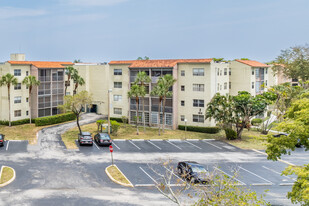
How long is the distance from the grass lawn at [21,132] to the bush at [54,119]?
4.06ft

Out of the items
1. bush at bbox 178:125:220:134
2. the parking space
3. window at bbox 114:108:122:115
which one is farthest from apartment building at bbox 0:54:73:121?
bush at bbox 178:125:220:134

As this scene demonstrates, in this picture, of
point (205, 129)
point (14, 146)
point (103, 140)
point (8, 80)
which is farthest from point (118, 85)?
point (14, 146)

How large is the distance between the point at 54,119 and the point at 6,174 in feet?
90.3

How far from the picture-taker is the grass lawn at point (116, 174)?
98.1 feet

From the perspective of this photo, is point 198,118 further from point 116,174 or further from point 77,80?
point 116,174

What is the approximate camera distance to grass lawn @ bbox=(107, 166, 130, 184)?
29906 millimetres

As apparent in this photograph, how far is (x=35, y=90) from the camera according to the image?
58500 mm

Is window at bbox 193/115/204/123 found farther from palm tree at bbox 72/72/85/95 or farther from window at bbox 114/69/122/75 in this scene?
palm tree at bbox 72/72/85/95

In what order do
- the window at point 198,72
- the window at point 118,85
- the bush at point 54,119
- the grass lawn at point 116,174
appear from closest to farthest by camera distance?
1. the grass lawn at point 116,174
2. the bush at point 54,119
3. the window at point 198,72
4. the window at point 118,85

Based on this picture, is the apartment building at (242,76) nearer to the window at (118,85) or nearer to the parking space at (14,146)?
the window at (118,85)

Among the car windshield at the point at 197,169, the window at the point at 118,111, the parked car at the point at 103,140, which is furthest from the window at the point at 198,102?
the car windshield at the point at 197,169

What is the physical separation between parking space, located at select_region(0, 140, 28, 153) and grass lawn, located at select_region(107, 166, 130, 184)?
13.1 metres

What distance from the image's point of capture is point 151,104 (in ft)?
189

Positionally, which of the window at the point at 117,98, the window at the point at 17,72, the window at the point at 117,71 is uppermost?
the window at the point at 117,71
